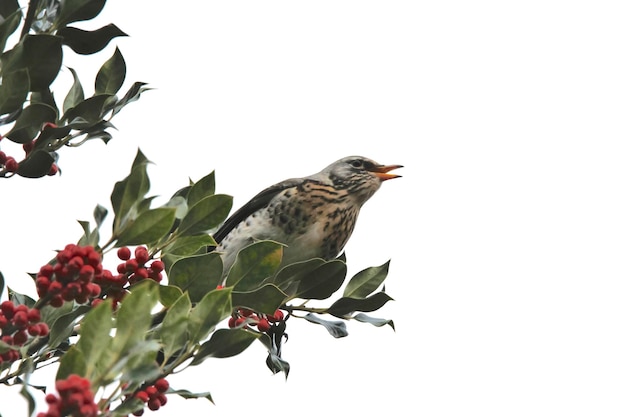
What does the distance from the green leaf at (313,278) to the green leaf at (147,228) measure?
464mm

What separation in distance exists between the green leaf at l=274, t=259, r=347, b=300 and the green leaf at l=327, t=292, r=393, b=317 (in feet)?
0.49

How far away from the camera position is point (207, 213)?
2.52 meters

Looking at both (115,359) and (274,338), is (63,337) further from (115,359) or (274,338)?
(274,338)

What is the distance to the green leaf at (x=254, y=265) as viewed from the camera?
7.93ft

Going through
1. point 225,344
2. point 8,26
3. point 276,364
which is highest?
point 8,26

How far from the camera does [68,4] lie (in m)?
2.53

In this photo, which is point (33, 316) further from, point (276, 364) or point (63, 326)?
point (276, 364)

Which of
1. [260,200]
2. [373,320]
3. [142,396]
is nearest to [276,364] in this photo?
[373,320]

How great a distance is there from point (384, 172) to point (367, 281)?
1.99 metres

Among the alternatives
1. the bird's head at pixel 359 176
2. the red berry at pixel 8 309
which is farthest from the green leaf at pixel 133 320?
the bird's head at pixel 359 176

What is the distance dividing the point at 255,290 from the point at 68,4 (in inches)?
35.8

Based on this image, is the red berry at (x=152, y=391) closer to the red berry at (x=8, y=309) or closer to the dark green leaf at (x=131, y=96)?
the red berry at (x=8, y=309)

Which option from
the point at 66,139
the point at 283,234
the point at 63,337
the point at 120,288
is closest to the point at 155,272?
the point at 120,288

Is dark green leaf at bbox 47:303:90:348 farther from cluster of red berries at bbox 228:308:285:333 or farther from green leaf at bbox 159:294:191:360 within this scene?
cluster of red berries at bbox 228:308:285:333
